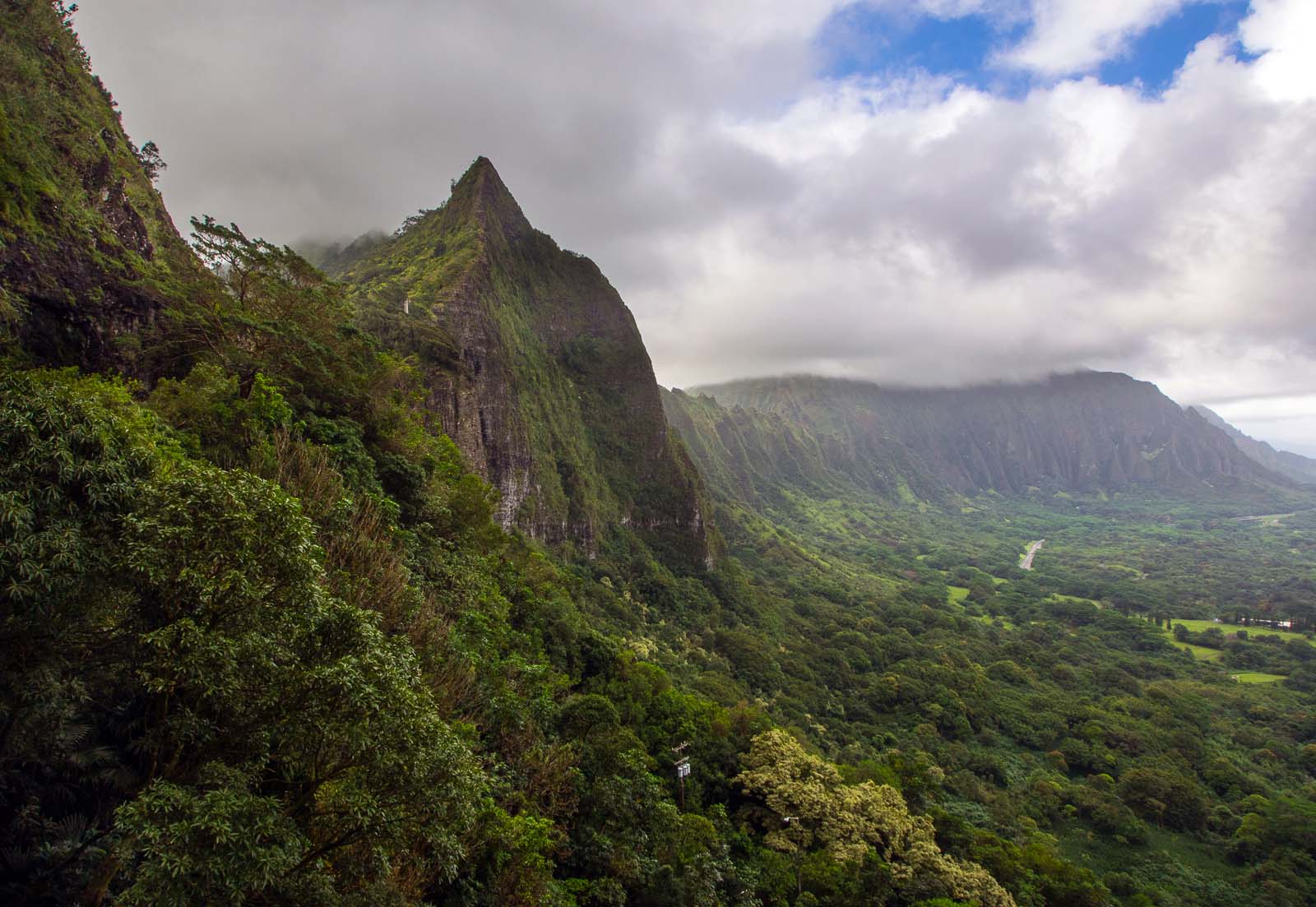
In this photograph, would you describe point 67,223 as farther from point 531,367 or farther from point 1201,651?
point 1201,651

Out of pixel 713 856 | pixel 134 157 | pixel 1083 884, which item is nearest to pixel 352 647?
pixel 713 856

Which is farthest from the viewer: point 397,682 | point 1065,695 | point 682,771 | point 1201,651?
point 1201,651

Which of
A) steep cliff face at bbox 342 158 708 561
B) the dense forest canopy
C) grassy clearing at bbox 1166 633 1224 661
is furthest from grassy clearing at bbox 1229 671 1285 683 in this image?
steep cliff face at bbox 342 158 708 561

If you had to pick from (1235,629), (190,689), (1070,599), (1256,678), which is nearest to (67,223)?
(190,689)

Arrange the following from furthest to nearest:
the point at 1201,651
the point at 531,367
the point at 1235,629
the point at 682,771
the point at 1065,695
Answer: the point at 1235,629 < the point at 1201,651 < the point at 531,367 < the point at 1065,695 < the point at 682,771

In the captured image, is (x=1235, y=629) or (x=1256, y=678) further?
(x=1235, y=629)

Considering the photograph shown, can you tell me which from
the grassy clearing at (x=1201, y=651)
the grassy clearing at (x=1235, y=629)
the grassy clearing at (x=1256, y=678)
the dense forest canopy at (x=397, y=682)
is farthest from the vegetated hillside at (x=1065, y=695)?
the grassy clearing at (x=1235, y=629)
